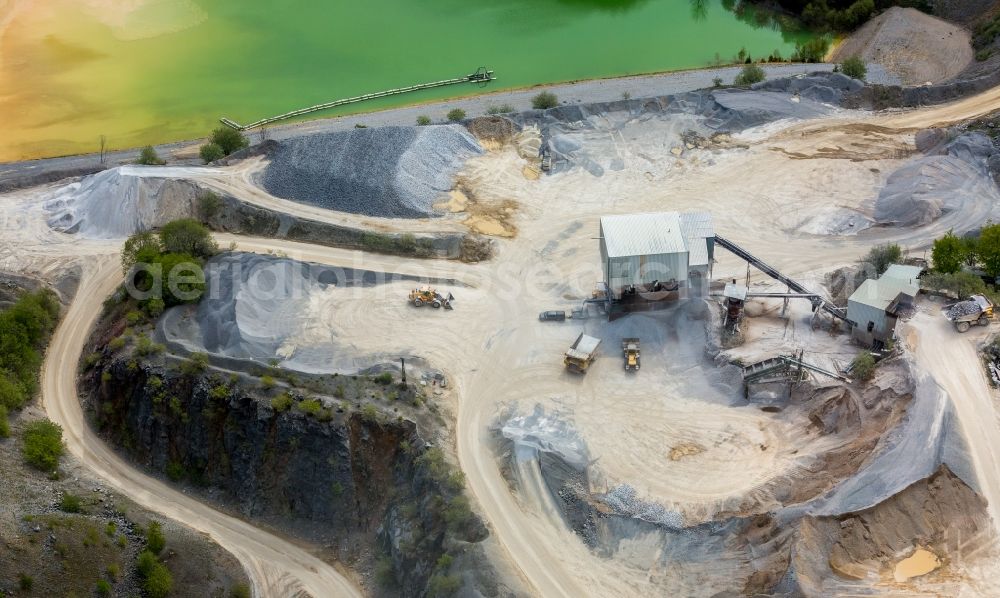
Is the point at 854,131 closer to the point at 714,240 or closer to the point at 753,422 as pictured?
the point at 714,240

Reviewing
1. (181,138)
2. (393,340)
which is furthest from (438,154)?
(181,138)

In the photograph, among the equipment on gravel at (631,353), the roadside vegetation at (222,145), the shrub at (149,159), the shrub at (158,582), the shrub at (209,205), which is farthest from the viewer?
the shrub at (149,159)

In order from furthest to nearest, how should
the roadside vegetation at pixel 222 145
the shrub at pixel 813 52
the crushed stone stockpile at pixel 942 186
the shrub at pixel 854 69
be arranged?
the shrub at pixel 813 52 → the shrub at pixel 854 69 → the roadside vegetation at pixel 222 145 → the crushed stone stockpile at pixel 942 186

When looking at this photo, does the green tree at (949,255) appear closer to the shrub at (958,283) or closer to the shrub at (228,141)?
the shrub at (958,283)

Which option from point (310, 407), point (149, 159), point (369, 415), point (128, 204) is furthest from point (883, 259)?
point (149, 159)

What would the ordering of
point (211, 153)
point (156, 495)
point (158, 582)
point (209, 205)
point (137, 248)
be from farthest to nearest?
point (211, 153)
point (209, 205)
point (137, 248)
point (156, 495)
point (158, 582)

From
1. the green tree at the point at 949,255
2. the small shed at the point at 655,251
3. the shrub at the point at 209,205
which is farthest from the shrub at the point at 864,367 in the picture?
the shrub at the point at 209,205

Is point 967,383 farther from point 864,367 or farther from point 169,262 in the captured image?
point 169,262
